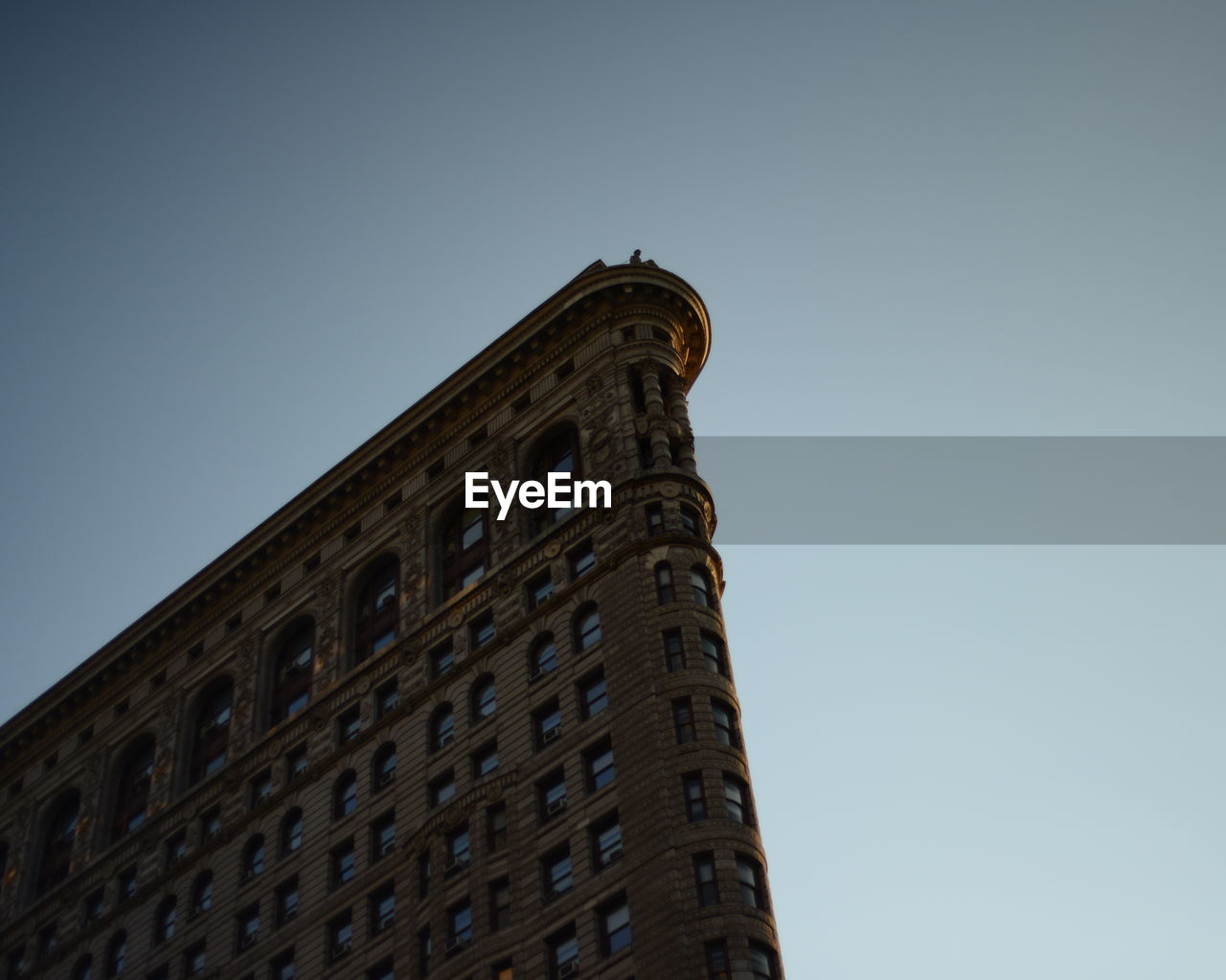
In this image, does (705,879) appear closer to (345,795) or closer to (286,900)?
(345,795)

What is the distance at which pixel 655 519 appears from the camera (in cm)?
7519

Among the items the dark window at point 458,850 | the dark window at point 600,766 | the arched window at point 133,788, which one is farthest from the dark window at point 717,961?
the arched window at point 133,788

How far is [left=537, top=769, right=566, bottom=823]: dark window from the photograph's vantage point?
66.1 metres

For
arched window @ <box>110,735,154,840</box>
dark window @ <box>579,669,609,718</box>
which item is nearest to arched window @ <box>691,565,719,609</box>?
dark window @ <box>579,669,609,718</box>

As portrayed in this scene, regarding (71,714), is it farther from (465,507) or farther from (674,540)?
(674,540)

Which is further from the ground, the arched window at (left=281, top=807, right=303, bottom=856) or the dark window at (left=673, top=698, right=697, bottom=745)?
the arched window at (left=281, top=807, right=303, bottom=856)

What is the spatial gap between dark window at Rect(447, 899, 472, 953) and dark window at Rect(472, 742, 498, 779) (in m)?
6.02

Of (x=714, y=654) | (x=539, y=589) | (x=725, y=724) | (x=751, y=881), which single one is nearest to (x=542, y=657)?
(x=539, y=589)

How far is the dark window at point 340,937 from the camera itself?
229ft

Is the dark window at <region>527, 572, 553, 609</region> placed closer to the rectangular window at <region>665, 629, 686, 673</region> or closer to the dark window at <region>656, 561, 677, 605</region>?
the dark window at <region>656, 561, 677, 605</region>

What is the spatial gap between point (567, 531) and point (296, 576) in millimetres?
21523

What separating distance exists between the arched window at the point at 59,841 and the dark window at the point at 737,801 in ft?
139

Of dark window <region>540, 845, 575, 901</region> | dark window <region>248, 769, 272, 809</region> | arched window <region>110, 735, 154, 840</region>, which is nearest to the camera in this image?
dark window <region>540, 845, 575, 901</region>

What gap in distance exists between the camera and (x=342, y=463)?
310 feet
